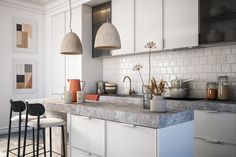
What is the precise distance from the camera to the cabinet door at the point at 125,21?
4.41m

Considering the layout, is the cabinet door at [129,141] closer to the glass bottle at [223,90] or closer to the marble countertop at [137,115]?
the marble countertop at [137,115]

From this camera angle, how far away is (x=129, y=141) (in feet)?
6.78

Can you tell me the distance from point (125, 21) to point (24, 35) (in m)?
2.73

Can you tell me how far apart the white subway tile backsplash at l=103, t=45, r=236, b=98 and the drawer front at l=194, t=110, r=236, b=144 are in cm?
72

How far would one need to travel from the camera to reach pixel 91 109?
238 cm

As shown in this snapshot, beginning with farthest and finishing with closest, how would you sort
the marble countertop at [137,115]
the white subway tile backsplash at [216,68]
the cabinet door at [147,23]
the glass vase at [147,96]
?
the cabinet door at [147,23] < the white subway tile backsplash at [216,68] < the glass vase at [147,96] < the marble countertop at [137,115]

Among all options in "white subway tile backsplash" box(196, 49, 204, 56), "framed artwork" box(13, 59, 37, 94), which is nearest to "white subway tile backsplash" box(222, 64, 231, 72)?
"white subway tile backsplash" box(196, 49, 204, 56)

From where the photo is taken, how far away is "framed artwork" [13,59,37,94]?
5.55m

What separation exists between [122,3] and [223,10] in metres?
1.97

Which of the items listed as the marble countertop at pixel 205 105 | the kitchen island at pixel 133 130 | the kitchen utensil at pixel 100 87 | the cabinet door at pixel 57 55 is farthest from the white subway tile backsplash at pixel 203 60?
the cabinet door at pixel 57 55

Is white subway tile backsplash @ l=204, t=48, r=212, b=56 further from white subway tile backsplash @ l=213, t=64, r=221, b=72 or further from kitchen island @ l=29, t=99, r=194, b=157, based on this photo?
kitchen island @ l=29, t=99, r=194, b=157

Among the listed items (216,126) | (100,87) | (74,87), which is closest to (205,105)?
(216,126)

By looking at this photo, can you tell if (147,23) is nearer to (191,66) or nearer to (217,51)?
(191,66)

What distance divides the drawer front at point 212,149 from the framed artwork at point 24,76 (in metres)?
4.27
